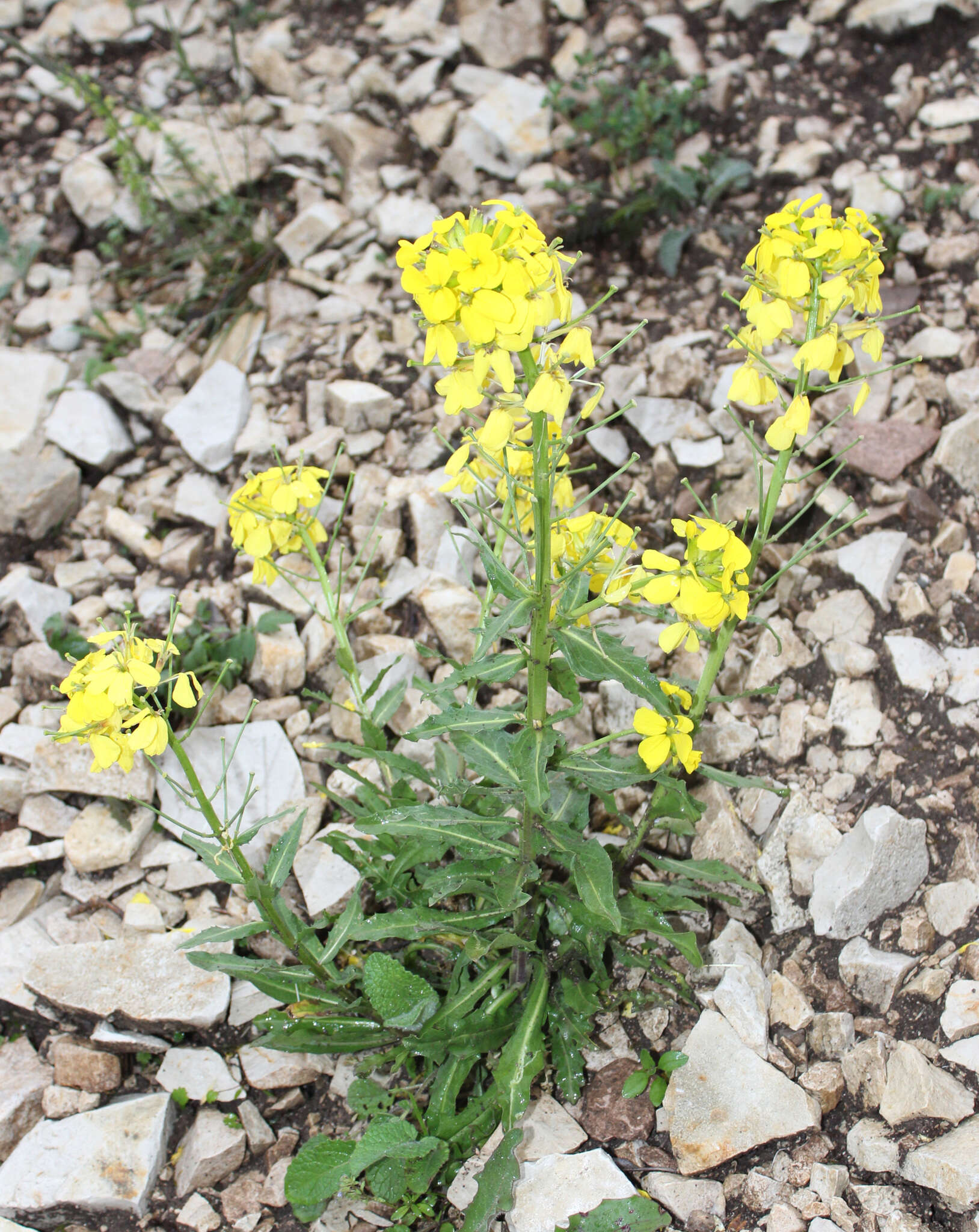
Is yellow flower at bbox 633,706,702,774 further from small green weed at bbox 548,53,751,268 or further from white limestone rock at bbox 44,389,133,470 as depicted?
white limestone rock at bbox 44,389,133,470

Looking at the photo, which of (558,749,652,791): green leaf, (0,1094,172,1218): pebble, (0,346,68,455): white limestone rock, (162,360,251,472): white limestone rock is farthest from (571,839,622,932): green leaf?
(0,346,68,455): white limestone rock

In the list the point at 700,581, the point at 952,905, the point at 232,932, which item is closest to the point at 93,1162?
the point at 232,932

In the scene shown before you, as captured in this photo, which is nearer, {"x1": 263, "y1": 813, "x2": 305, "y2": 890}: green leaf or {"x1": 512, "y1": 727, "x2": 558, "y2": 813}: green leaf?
{"x1": 512, "y1": 727, "x2": 558, "y2": 813}: green leaf

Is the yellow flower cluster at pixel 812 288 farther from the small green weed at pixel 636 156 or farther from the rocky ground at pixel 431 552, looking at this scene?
the small green weed at pixel 636 156

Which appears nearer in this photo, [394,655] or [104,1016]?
[104,1016]

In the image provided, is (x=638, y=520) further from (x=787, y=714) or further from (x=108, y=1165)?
(x=108, y=1165)

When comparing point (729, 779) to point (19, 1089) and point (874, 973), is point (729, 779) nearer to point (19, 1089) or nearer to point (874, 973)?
point (874, 973)

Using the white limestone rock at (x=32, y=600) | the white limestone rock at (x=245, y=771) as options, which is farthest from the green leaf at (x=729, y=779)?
the white limestone rock at (x=32, y=600)

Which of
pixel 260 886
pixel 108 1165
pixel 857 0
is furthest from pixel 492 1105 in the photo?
pixel 857 0
